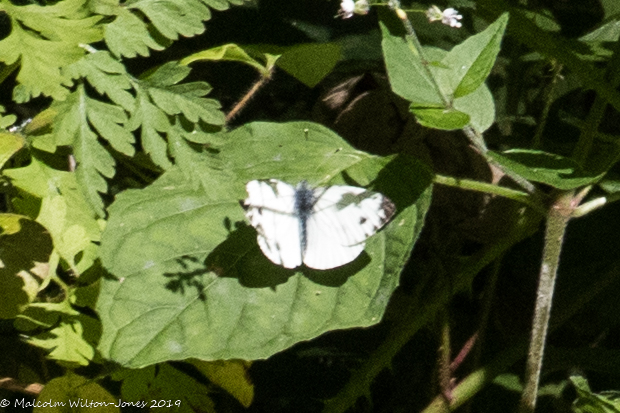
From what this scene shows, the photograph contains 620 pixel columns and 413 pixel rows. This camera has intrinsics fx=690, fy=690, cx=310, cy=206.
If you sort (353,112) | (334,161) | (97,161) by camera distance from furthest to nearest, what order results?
1. (353,112)
2. (334,161)
3. (97,161)

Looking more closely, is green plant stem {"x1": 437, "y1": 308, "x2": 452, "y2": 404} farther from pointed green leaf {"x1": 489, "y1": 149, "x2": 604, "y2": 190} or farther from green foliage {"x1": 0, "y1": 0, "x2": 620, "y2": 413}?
pointed green leaf {"x1": 489, "y1": 149, "x2": 604, "y2": 190}

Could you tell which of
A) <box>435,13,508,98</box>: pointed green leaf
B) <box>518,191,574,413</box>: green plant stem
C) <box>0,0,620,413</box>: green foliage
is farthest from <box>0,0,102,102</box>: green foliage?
<box>518,191,574,413</box>: green plant stem

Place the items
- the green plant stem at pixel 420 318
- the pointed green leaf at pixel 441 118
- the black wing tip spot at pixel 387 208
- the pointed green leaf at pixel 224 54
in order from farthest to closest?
the green plant stem at pixel 420 318, the pointed green leaf at pixel 224 54, the black wing tip spot at pixel 387 208, the pointed green leaf at pixel 441 118

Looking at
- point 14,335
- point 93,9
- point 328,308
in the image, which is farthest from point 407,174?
point 14,335

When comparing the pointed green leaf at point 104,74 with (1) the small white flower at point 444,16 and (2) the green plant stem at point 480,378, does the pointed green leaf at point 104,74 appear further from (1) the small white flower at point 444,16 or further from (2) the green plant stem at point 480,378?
(2) the green plant stem at point 480,378

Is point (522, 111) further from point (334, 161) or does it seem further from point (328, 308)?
point (328, 308)

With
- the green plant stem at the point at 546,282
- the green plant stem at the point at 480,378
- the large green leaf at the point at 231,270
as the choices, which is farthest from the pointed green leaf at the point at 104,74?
the green plant stem at the point at 480,378

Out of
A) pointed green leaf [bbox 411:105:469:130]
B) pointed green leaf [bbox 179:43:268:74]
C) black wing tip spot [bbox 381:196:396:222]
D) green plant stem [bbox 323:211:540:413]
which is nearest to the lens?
pointed green leaf [bbox 411:105:469:130]

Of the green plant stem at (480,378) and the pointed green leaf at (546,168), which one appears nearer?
the pointed green leaf at (546,168)
